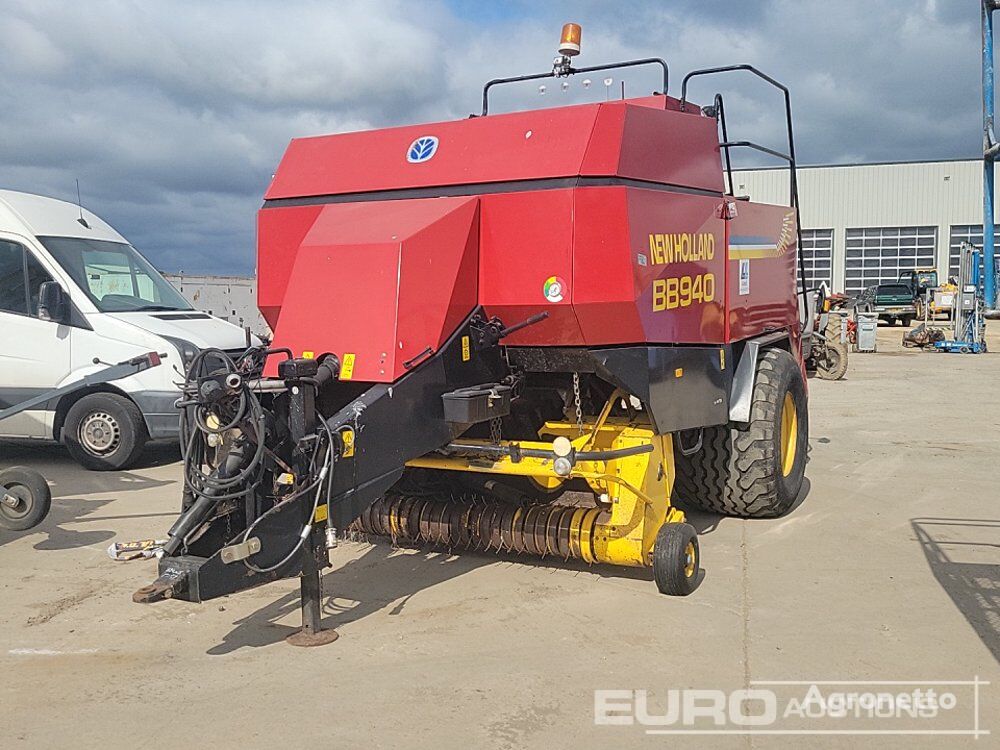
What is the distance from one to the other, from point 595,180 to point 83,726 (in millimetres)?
3333

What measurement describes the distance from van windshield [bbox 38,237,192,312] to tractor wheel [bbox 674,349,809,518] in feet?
18.6

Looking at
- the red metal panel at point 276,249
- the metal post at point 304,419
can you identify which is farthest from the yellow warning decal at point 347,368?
the red metal panel at point 276,249

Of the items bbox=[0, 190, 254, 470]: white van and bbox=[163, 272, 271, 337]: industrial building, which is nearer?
bbox=[0, 190, 254, 470]: white van

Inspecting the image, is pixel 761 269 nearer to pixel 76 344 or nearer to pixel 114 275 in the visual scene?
pixel 76 344

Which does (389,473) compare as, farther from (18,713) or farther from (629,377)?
(18,713)

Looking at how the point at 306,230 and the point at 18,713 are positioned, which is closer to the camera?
the point at 18,713

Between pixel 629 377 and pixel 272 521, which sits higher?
pixel 629 377

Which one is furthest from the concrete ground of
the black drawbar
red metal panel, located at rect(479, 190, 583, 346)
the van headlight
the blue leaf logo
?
the blue leaf logo

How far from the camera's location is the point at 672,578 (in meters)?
5.02

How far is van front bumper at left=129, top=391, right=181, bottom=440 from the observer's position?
28.3 ft

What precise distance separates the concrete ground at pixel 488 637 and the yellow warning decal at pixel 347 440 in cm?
91

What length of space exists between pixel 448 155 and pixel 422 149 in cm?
20

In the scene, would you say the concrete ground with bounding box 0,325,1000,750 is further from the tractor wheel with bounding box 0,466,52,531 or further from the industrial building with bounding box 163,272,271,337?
the industrial building with bounding box 163,272,271,337

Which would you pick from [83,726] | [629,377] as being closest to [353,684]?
[83,726]
